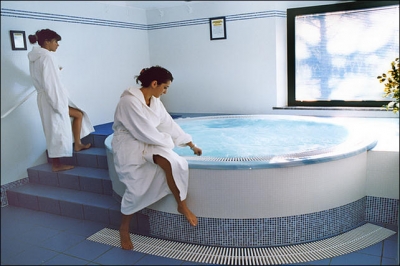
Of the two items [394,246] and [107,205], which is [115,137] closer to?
[107,205]

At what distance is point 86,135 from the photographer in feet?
13.3

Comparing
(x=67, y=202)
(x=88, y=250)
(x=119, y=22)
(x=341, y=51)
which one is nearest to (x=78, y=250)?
(x=88, y=250)

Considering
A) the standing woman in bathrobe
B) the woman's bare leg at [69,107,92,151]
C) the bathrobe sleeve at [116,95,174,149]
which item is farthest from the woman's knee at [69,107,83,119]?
the bathrobe sleeve at [116,95,174,149]

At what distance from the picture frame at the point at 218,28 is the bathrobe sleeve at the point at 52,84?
255 cm

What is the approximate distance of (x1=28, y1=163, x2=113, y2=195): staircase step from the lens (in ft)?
11.1

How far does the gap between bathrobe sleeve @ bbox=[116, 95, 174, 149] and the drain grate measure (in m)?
0.72

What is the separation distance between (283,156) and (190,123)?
2260mm

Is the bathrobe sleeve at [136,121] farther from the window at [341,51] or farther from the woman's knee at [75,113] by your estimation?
the window at [341,51]

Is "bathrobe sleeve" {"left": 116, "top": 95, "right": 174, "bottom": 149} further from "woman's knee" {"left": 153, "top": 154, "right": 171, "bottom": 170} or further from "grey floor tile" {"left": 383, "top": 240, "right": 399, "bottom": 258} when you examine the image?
"grey floor tile" {"left": 383, "top": 240, "right": 399, "bottom": 258}

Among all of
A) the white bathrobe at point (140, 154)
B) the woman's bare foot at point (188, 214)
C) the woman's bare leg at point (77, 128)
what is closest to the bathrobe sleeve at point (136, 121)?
the white bathrobe at point (140, 154)

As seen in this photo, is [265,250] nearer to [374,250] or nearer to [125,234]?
[374,250]

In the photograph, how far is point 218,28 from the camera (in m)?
5.34

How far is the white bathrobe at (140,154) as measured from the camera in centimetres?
251

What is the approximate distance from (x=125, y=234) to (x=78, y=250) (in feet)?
1.11
